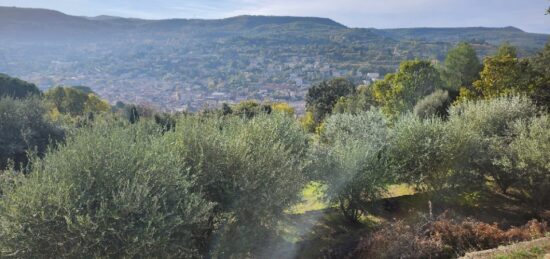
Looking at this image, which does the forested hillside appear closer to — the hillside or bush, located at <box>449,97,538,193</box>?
bush, located at <box>449,97,538,193</box>

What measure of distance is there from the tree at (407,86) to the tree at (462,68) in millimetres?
3460

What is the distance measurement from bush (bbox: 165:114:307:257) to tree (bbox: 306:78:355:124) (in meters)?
40.1

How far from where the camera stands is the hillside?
108 metres

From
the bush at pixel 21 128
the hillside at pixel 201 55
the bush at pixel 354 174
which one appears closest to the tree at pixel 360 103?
the bush at pixel 354 174

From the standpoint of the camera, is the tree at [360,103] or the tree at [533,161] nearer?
the tree at [533,161]

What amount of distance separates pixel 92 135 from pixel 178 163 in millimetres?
2121

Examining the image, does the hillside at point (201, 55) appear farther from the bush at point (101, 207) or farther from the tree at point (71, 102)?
the bush at point (101, 207)

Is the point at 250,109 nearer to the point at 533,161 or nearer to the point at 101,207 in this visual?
the point at 533,161

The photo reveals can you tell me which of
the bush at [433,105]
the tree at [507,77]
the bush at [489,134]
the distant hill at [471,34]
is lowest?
the bush at [433,105]

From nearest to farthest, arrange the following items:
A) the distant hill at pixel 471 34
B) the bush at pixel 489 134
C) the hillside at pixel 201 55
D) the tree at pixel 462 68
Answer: the bush at pixel 489 134, the tree at pixel 462 68, the hillside at pixel 201 55, the distant hill at pixel 471 34

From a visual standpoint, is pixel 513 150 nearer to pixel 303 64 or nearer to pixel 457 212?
pixel 457 212

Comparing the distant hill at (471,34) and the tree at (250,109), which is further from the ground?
the distant hill at (471,34)

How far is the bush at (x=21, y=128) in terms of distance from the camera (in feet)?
74.0

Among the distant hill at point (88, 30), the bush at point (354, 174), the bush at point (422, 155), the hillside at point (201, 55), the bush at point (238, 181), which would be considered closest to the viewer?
the bush at point (238, 181)
